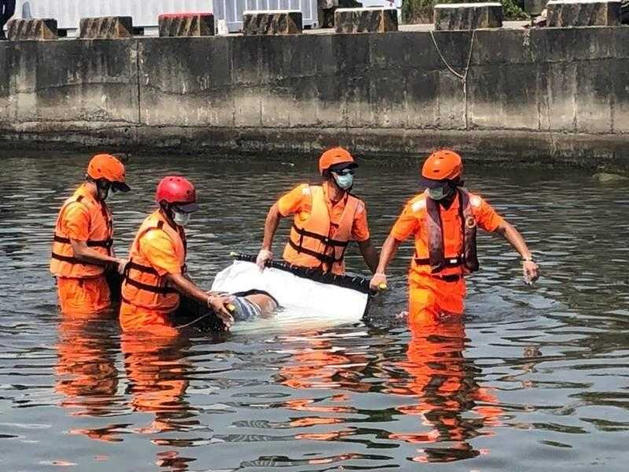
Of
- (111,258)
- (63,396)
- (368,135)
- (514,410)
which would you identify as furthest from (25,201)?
(514,410)

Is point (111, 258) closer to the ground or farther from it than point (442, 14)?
closer to the ground

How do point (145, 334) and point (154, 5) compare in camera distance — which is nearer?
point (145, 334)

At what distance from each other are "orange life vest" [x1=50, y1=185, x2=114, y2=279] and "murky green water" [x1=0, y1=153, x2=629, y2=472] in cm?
45

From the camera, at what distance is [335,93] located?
2475 centimetres

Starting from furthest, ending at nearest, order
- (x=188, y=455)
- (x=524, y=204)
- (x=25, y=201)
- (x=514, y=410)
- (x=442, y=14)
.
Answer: (x=442, y=14) → (x=25, y=201) → (x=524, y=204) → (x=514, y=410) → (x=188, y=455)

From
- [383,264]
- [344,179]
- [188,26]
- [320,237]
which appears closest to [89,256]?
[320,237]

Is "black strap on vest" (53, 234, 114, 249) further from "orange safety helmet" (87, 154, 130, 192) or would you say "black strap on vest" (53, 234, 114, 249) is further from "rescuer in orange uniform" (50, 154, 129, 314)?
"orange safety helmet" (87, 154, 130, 192)

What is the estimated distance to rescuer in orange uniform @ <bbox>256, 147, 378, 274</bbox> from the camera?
42.1ft

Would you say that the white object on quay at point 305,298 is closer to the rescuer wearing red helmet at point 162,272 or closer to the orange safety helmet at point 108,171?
the rescuer wearing red helmet at point 162,272

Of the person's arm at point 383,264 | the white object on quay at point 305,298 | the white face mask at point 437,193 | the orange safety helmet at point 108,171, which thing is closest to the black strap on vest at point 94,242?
the orange safety helmet at point 108,171

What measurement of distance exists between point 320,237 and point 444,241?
167cm

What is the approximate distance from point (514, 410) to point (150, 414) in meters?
2.28

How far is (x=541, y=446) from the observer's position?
872 centimetres

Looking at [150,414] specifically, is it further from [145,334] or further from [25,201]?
[25,201]
